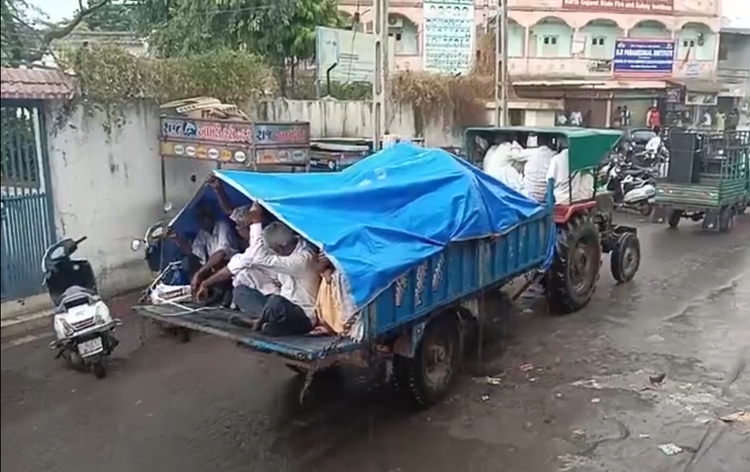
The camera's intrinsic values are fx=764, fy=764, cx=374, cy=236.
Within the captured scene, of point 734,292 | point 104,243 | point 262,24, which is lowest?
point 734,292

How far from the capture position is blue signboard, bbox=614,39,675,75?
2564 cm

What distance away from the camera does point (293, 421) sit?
5.64m

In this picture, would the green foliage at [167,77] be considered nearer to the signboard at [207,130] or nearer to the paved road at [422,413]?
the signboard at [207,130]

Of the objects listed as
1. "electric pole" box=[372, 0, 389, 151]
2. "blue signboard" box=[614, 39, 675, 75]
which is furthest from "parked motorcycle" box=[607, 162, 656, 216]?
"blue signboard" box=[614, 39, 675, 75]

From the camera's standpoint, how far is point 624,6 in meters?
26.4

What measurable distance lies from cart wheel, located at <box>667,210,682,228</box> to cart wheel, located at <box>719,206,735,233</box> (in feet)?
2.44

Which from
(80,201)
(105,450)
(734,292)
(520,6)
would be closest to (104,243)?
(80,201)

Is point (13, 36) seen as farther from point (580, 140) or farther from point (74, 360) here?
point (580, 140)

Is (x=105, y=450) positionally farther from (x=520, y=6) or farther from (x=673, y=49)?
(x=673, y=49)

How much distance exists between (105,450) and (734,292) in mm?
7794

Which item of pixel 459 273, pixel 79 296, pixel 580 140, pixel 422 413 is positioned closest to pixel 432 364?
pixel 422 413

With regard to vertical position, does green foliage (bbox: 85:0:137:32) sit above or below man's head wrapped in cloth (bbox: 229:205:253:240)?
above

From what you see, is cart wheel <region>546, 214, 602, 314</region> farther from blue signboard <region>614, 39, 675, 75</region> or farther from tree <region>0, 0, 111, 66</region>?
blue signboard <region>614, 39, 675, 75</region>

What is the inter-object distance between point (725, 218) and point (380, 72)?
7131mm
